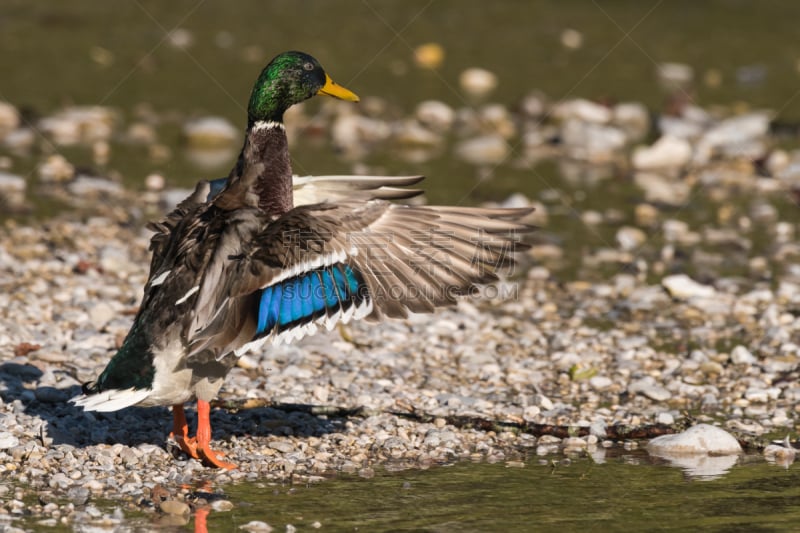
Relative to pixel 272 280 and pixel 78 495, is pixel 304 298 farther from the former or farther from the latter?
pixel 78 495

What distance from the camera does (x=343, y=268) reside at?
634 centimetres

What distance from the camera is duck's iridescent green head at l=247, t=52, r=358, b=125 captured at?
726 centimetres

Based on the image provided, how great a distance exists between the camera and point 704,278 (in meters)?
10.5

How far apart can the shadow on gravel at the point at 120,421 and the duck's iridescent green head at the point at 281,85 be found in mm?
1766

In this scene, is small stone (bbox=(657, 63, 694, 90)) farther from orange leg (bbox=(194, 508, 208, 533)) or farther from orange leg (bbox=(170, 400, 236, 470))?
orange leg (bbox=(194, 508, 208, 533))

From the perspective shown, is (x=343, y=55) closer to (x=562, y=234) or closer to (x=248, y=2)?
(x=248, y=2)

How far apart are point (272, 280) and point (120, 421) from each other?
157 centimetres

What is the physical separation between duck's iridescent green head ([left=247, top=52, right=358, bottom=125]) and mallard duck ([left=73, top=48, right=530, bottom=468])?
687 millimetres

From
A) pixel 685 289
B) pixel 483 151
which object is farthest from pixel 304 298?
pixel 483 151

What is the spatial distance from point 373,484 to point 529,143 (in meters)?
9.20

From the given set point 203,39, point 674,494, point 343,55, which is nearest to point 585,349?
point 674,494

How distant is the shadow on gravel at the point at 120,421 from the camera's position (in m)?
6.89

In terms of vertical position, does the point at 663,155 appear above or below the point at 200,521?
above

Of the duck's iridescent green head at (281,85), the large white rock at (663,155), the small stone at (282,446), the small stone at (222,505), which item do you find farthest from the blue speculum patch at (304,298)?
the large white rock at (663,155)
